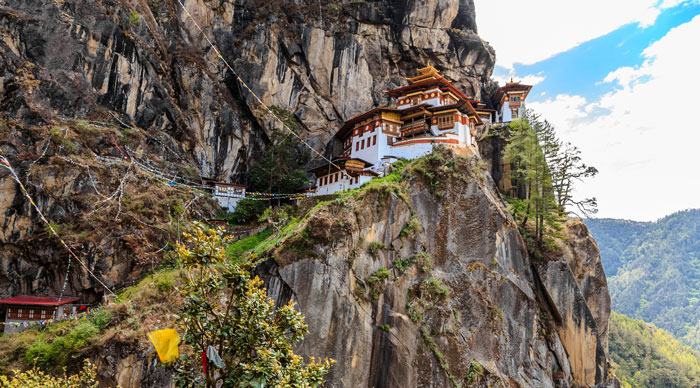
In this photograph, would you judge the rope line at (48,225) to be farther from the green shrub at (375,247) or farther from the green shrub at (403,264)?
the green shrub at (403,264)

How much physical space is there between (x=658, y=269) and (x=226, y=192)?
614 feet

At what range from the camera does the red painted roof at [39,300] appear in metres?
20.0

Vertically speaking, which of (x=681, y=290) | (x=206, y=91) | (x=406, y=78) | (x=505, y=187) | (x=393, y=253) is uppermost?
(x=406, y=78)

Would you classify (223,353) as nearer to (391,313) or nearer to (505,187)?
(391,313)

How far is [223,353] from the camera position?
298 inches

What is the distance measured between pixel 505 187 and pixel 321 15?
28.5 meters

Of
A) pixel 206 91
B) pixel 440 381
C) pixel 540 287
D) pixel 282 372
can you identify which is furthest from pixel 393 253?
pixel 206 91

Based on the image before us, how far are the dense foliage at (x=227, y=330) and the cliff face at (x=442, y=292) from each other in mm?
13451

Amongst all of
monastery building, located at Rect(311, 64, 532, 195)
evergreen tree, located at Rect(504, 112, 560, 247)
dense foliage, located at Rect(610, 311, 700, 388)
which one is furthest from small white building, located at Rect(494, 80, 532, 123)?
dense foliage, located at Rect(610, 311, 700, 388)

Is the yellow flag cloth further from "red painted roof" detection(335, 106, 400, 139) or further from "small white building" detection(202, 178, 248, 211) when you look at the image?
"red painted roof" detection(335, 106, 400, 139)

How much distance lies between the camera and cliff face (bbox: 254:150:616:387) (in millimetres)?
21969

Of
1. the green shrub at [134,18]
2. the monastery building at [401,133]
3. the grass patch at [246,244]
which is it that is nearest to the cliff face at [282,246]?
the green shrub at [134,18]

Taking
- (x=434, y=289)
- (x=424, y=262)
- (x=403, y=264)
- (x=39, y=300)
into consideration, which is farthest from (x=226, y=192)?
(x=434, y=289)

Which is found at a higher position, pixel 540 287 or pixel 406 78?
pixel 406 78
